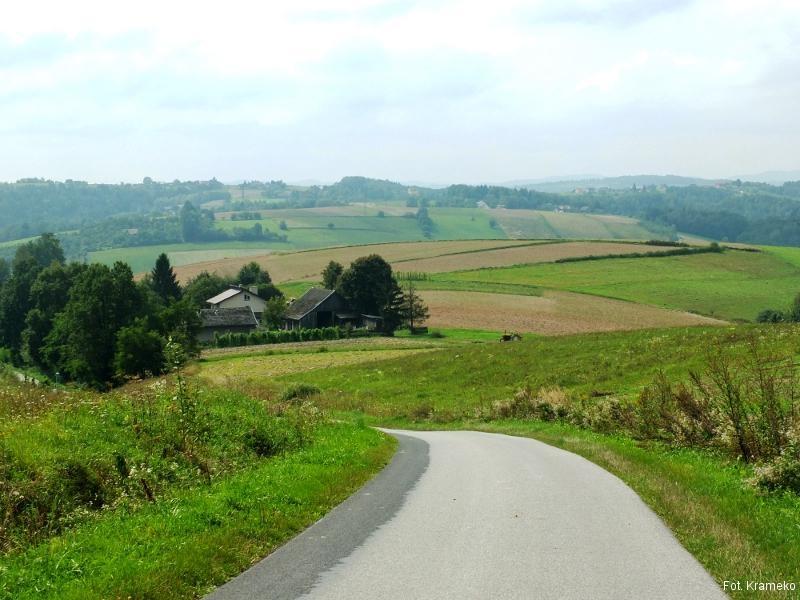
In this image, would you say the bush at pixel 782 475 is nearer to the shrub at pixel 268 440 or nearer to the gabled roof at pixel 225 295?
the shrub at pixel 268 440

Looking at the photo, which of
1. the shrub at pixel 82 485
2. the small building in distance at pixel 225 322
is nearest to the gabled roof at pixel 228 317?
the small building in distance at pixel 225 322

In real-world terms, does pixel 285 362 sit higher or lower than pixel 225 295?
lower

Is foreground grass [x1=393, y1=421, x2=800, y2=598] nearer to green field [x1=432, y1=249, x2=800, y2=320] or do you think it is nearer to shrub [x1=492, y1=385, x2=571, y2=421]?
shrub [x1=492, y1=385, x2=571, y2=421]

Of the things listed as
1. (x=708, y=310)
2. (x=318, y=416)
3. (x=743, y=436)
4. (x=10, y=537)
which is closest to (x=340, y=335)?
(x=708, y=310)

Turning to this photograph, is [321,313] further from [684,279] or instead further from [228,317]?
[684,279]

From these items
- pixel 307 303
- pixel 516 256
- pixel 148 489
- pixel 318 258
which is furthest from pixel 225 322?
pixel 148 489

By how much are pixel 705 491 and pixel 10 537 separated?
9.70 meters

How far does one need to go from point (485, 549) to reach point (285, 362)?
55689 millimetres

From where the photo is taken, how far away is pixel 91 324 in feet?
216

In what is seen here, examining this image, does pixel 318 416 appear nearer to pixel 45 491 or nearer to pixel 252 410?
pixel 252 410

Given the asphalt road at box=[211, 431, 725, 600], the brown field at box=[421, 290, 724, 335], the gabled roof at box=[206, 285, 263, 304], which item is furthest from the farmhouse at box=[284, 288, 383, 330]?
the asphalt road at box=[211, 431, 725, 600]

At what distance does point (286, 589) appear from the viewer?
7.63 meters

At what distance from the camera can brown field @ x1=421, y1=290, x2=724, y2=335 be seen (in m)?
77.9

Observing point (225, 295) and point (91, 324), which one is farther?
point (225, 295)
